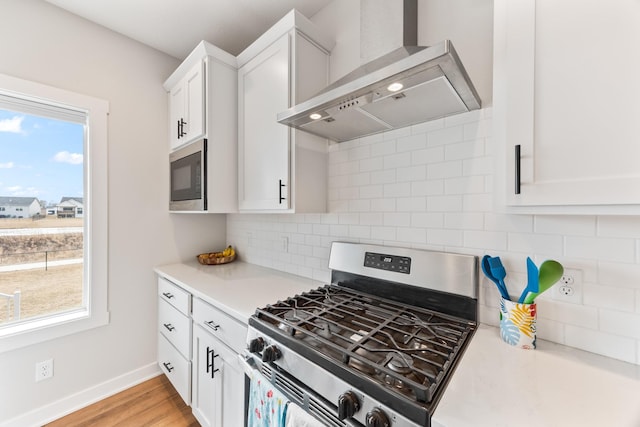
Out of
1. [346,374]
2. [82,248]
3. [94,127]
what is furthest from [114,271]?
[346,374]

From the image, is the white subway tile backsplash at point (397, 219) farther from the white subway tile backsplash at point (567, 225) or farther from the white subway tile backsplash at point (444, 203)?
the white subway tile backsplash at point (567, 225)

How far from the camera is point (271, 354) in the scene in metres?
0.98

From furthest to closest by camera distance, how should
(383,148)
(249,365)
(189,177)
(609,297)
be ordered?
(189,177) → (383,148) → (249,365) → (609,297)

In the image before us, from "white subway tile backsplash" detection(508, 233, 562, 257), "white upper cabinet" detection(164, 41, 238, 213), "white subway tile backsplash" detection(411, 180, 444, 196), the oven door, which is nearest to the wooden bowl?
"white upper cabinet" detection(164, 41, 238, 213)

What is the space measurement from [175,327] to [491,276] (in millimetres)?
1966

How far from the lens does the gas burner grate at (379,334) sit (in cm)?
73

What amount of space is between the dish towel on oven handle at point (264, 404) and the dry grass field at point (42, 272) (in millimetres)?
1737

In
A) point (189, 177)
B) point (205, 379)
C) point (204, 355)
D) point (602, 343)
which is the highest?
point (189, 177)

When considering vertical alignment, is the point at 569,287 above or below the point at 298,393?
above

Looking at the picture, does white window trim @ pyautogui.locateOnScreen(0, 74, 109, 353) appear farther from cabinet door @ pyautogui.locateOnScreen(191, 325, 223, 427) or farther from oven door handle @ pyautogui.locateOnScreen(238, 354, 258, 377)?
oven door handle @ pyautogui.locateOnScreen(238, 354, 258, 377)

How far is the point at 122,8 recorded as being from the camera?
1.77 meters

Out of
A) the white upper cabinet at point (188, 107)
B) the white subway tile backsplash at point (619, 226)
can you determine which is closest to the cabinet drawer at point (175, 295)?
the white upper cabinet at point (188, 107)

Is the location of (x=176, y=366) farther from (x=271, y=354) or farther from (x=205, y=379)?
(x=271, y=354)

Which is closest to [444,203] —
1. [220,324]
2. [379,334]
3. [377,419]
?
[379,334]
